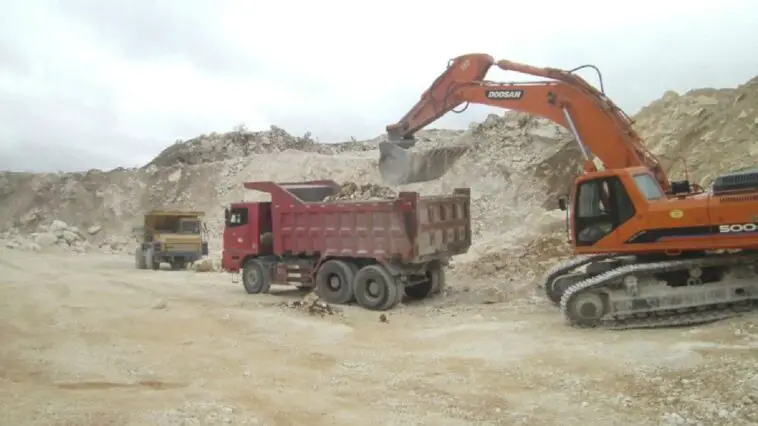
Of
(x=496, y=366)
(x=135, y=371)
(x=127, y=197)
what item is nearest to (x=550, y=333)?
(x=496, y=366)

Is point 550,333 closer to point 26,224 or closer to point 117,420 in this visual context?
point 117,420

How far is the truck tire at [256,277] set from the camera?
15.1m

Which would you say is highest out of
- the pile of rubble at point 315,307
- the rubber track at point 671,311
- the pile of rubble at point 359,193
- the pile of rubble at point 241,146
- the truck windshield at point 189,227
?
the pile of rubble at point 241,146

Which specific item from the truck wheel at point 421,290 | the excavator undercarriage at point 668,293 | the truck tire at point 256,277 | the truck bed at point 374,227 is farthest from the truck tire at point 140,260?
the excavator undercarriage at point 668,293

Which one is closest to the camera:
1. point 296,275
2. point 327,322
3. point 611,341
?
point 611,341

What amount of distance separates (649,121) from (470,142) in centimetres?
626

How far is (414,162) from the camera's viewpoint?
81.5 ft

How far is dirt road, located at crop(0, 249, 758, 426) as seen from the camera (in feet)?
20.4

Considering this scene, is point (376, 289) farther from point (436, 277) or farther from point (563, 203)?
point (563, 203)

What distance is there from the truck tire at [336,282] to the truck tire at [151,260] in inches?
433

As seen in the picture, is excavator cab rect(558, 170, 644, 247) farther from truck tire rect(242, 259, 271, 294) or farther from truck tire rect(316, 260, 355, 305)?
truck tire rect(242, 259, 271, 294)

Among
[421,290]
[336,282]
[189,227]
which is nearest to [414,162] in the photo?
[189,227]

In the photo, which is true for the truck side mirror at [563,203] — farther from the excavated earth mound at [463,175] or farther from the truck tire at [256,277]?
the truck tire at [256,277]

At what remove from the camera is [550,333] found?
9.56 meters
